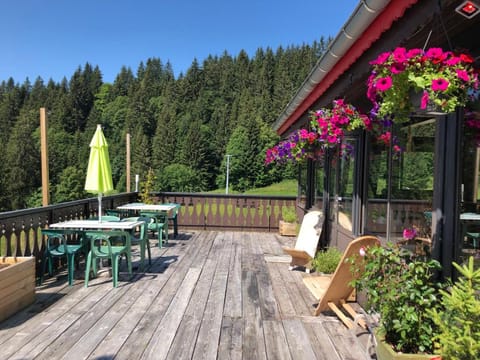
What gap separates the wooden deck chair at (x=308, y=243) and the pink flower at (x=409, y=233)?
1.80 metres

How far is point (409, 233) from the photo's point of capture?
2.76 meters

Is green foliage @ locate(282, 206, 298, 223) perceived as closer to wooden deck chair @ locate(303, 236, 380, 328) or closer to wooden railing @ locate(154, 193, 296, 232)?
wooden railing @ locate(154, 193, 296, 232)

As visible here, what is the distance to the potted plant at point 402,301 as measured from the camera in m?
1.97

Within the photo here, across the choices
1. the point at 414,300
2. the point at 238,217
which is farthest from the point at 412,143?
the point at 238,217

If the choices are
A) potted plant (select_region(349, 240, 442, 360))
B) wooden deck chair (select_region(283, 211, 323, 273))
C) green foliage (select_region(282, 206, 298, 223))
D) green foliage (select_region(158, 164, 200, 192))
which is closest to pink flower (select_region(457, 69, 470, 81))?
potted plant (select_region(349, 240, 442, 360))

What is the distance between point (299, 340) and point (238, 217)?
18.3 feet

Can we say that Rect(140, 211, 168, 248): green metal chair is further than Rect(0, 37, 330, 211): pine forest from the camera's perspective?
No

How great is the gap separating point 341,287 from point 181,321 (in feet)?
4.68

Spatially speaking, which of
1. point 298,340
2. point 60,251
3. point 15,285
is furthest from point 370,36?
point 60,251

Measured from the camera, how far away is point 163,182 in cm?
4747

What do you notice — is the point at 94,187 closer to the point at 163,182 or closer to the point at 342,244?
the point at 342,244

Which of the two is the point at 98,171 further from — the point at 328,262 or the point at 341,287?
the point at 341,287

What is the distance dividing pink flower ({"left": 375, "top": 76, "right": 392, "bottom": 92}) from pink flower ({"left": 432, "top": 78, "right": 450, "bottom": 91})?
0.20 metres

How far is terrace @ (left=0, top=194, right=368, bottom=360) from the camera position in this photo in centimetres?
257
